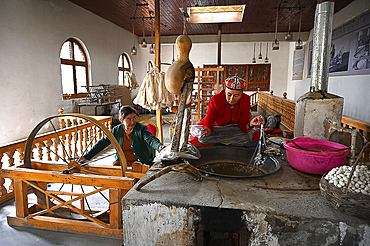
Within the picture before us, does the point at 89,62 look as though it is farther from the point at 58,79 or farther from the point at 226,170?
the point at 226,170

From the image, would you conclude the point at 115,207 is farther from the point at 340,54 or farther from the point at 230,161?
the point at 340,54

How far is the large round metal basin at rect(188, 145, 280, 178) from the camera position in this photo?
251 cm

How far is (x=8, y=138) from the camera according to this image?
6199mm

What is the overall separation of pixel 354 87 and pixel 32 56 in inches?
362

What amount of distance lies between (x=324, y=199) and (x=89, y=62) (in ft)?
32.2

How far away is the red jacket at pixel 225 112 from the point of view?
3.06 meters

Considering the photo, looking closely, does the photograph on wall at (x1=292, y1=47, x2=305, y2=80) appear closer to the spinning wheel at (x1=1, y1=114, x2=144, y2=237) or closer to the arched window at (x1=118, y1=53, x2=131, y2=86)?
the arched window at (x1=118, y1=53, x2=131, y2=86)

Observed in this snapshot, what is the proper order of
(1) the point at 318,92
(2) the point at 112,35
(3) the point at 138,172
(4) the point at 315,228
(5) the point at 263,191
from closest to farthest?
(4) the point at 315,228
(5) the point at 263,191
(3) the point at 138,172
(1) the point at 318,92
(2) the point at 112,35

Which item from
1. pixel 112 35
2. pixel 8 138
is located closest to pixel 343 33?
pixel 112 35

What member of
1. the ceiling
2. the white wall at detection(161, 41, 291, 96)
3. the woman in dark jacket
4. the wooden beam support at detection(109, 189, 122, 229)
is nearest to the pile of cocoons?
the wooden beam support at detection(109, 189, 122, 229)

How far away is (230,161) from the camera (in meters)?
2.80

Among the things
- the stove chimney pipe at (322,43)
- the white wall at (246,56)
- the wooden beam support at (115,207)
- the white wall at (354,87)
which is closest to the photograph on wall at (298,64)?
the white wall at (246,56)

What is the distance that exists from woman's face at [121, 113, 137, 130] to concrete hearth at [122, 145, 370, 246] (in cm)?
135

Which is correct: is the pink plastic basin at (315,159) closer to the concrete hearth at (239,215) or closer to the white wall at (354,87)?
the concrete hearth at (239,215)
